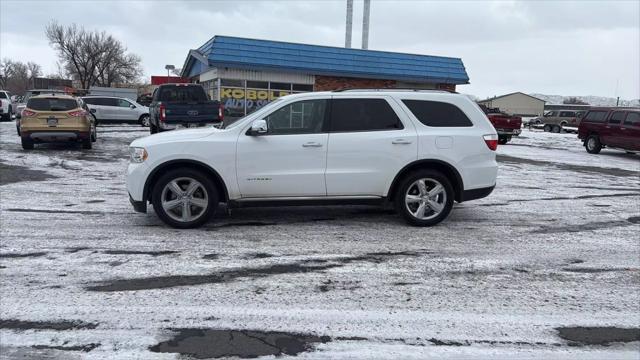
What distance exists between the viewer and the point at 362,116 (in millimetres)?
6926

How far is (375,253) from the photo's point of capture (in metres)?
5.81

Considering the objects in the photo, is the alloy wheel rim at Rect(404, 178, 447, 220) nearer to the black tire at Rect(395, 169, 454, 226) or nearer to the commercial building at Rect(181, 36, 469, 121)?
the black tire at Rect(395, 169, 454, 226)

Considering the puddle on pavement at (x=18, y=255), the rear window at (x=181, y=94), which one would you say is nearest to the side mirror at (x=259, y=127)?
the puddle on pavement at (x=18, y=255)

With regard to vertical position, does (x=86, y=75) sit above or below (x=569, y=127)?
above

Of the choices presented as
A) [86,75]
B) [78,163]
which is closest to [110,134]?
[78,163]

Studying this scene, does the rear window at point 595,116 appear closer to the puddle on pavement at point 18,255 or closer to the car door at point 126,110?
the puddle on pavement at point 18,255

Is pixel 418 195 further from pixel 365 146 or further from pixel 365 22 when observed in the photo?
pixel 365 22

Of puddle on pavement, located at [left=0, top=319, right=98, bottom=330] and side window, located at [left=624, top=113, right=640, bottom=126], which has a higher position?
side window, located at [left=624, top=113, right=640, bottom=126]

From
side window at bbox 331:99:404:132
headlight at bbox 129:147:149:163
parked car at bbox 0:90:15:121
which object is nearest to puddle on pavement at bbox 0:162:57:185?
headlight at bbox 129:147:149:163

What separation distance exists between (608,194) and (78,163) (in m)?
12.1

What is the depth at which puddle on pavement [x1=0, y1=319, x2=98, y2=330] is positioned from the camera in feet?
12.6

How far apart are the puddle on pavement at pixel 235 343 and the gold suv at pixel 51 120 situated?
42.9 feet

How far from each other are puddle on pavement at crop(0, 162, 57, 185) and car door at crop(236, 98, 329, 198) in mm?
6088

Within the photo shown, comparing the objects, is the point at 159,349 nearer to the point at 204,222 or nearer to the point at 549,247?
the point at 204,222
